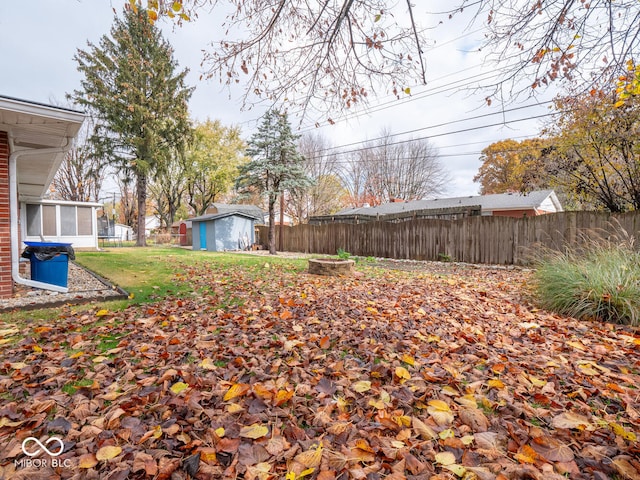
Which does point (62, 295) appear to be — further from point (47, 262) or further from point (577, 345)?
point (577, 345)

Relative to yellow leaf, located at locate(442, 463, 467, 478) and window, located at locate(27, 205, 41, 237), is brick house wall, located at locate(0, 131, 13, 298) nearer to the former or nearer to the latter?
yellow leaf, located at locate(442, 463, 467, 478)

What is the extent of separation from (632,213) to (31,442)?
→ 11.2 metres

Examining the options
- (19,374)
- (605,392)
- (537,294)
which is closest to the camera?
(605,392)

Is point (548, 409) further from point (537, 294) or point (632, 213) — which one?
point (632, 213)

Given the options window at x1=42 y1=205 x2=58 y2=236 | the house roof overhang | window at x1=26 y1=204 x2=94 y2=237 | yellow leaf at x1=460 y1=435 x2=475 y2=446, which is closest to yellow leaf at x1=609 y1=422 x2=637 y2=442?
yellow leaf at x1=460 y1=435 x2=475 y2=446

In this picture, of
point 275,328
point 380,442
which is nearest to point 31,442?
point 380,442

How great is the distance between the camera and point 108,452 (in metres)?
1.48

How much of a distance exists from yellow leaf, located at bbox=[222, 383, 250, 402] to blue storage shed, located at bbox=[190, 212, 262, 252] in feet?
60.0

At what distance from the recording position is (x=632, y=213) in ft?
25.3

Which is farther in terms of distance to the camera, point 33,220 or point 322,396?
point 33,220

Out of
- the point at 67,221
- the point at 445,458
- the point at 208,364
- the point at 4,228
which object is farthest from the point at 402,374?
the point at 67,221

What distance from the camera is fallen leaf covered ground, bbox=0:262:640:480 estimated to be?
146cm

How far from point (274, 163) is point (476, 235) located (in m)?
9.49

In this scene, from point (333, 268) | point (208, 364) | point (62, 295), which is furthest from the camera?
point (333, 268)
